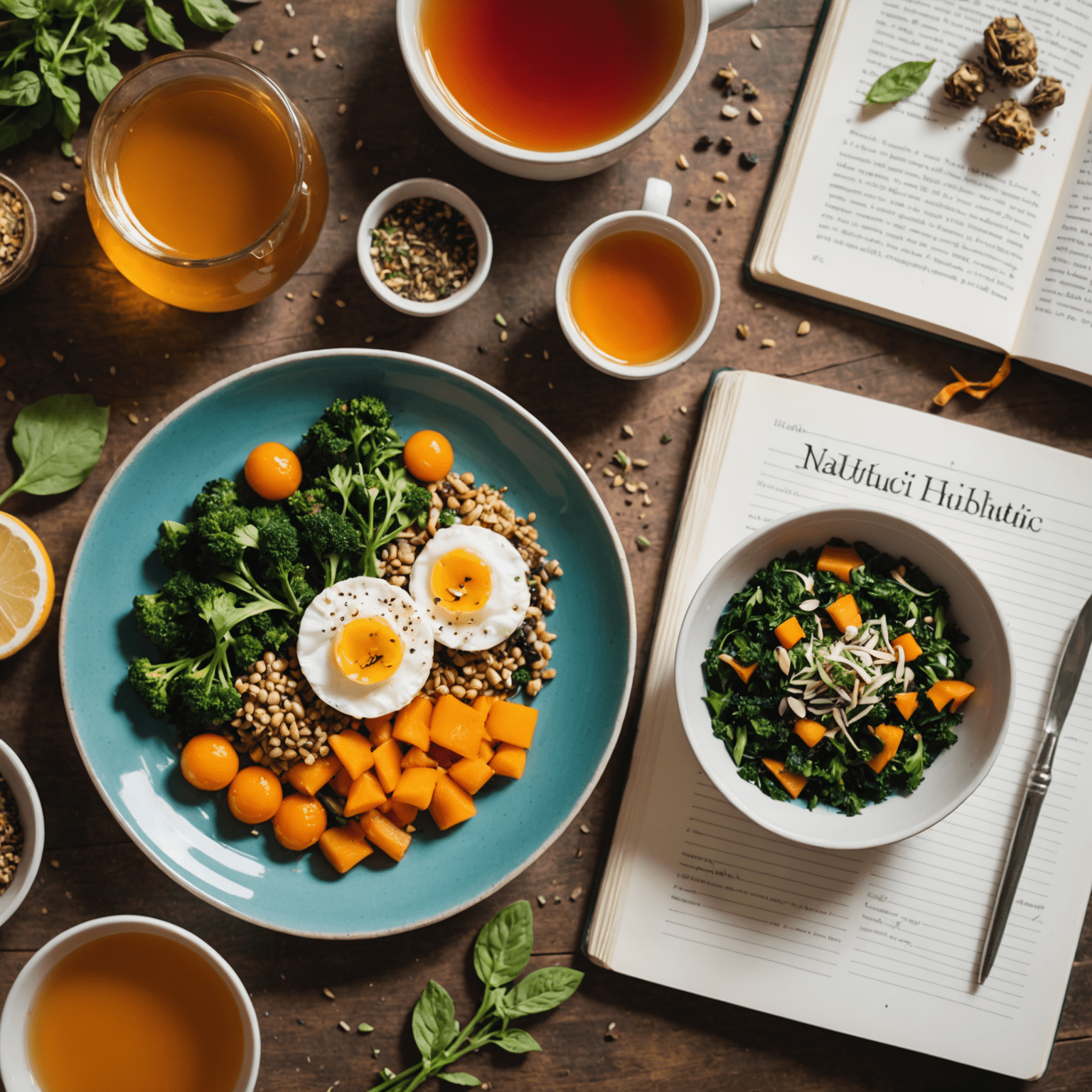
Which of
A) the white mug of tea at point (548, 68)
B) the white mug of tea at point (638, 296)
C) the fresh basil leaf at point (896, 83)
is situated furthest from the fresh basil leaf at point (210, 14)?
the fresh basil leaf at point (896, 83)

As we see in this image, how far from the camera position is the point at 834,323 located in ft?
6.05

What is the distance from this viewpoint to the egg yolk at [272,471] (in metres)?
1.61

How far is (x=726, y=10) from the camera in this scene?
146cm

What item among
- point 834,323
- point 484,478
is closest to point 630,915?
point 484,478

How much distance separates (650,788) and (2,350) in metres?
1.82

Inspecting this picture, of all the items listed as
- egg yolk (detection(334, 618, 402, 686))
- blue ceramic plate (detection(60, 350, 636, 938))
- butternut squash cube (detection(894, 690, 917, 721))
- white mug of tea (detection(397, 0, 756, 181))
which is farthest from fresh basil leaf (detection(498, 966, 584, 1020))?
white mug of tea (detection(397, 0, 756, 181))

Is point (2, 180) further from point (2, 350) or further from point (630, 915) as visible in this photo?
point (630, 915)

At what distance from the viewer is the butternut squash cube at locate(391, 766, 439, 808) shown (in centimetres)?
160

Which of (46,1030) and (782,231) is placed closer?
(46,1030)

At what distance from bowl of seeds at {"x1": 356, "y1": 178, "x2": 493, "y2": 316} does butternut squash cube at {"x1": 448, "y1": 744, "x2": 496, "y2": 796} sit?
982 millimetres

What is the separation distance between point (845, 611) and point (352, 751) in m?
1.10

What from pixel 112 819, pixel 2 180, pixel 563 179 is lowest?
pixel 112 819

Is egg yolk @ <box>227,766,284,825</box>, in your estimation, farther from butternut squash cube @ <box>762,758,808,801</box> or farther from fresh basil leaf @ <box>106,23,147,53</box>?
fresh basil leaf @ <box>106,23,147,53</box>

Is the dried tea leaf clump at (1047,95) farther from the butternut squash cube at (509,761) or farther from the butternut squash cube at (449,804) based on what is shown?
the butternut squash cube at (449,804)
